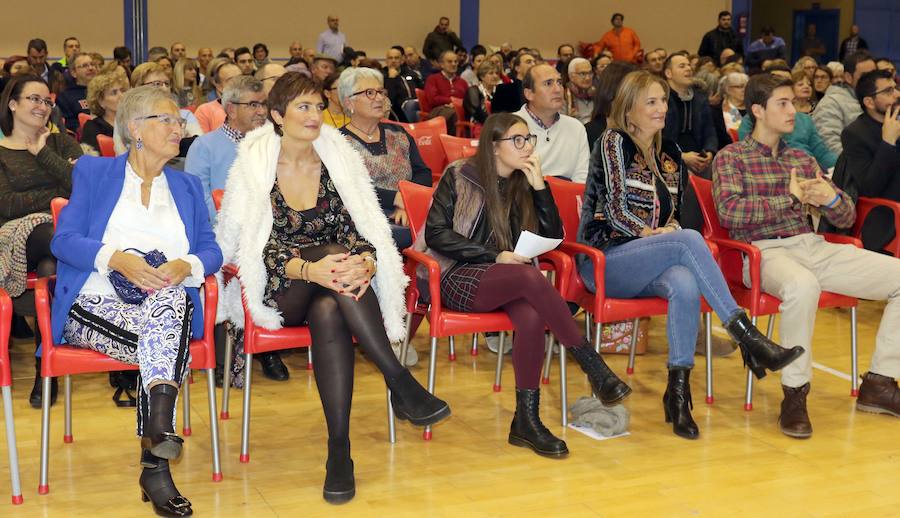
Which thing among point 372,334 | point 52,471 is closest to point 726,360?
point 372,334

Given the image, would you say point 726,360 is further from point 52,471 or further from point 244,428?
point 52,471

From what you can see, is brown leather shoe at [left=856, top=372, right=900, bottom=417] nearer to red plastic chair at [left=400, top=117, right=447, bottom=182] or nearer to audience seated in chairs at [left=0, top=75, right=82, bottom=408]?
red plastic chair at [left=400, top=117, right=447, bottom=182]

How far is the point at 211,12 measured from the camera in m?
14.2

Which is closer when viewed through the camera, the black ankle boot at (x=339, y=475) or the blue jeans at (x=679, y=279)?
the black ankle boot at (x=339, y=475)

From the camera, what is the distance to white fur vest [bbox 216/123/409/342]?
3424 mm

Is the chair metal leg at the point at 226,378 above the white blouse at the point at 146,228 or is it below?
below

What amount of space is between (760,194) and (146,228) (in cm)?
226

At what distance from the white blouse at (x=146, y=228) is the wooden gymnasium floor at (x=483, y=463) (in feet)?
2.02

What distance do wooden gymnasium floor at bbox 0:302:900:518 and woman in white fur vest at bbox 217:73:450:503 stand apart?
0.76ft

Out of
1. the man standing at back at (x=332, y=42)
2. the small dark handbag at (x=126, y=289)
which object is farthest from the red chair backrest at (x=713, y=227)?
A: the man standing at back at (x=332, y=42)

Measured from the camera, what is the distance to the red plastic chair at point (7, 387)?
3010mm

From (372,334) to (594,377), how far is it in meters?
0.79

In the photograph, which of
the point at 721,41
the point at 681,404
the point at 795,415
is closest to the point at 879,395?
the point at 795,415

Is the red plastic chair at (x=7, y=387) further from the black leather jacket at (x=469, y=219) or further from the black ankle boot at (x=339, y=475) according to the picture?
the black leather jacket at (x=469, y=219)
